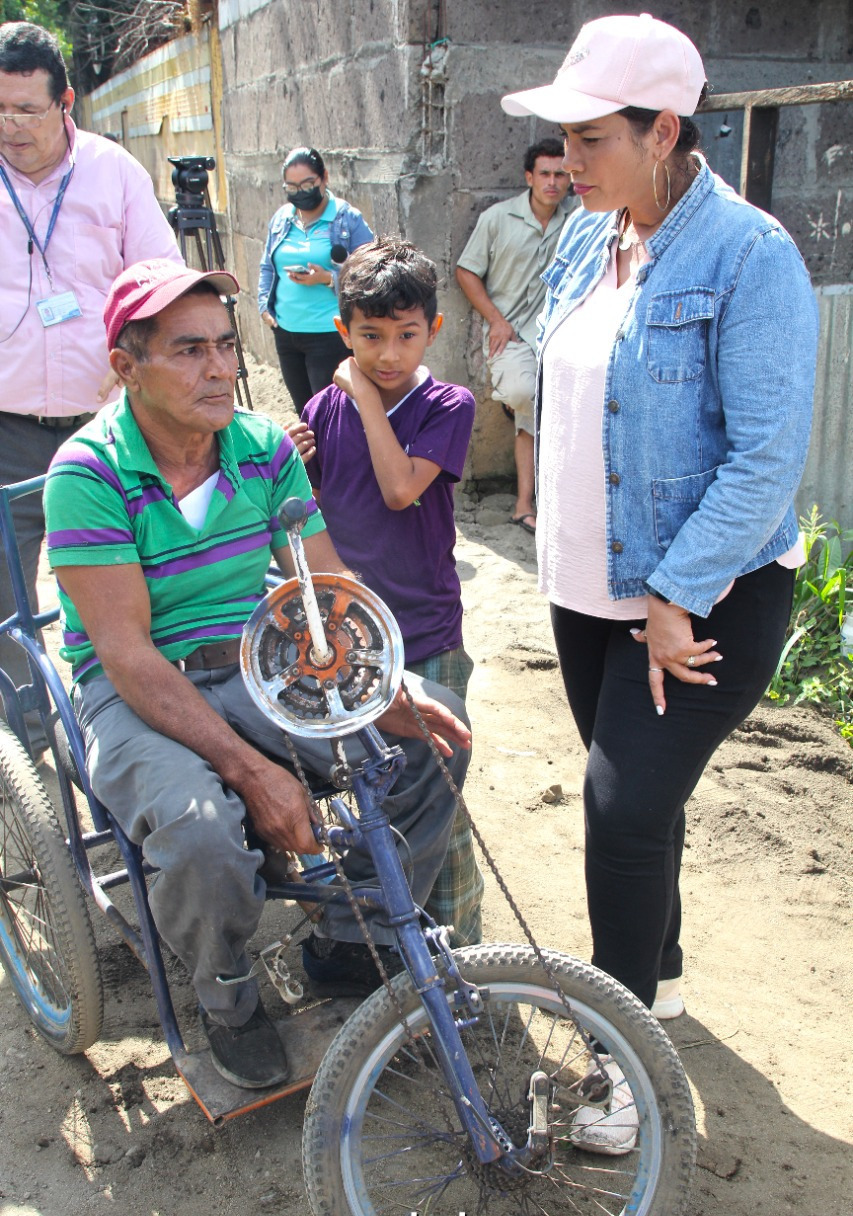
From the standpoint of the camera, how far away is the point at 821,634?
4.33 metres

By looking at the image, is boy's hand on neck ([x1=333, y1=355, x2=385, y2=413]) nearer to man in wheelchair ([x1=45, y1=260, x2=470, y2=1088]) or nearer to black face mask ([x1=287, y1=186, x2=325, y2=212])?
man in wheelchair ([x1=45, y1=260, x2=470, y2=1088])

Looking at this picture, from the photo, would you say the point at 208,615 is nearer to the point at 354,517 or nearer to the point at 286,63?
the point at 354,517

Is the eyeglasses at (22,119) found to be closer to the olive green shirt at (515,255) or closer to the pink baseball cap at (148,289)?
the pink baseball cap at (148,289)

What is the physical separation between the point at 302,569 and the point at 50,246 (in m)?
2.01

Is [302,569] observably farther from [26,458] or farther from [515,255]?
[515,255]

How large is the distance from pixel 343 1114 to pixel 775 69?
5535mm

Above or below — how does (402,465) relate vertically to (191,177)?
below

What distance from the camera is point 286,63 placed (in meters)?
7.15

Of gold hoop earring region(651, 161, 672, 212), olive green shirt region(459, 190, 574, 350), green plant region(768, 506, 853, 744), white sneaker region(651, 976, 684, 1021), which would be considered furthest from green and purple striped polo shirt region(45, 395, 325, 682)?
olive green shirt region(459, 190, 574, 350)

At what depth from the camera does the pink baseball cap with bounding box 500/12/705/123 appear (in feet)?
6.22

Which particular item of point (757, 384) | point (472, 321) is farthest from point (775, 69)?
point (757, 384)

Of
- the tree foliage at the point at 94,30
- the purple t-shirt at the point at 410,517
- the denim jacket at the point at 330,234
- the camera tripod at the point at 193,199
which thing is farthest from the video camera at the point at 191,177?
the tree foliage at the point at 94,30

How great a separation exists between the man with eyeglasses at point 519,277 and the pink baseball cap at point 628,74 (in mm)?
3507

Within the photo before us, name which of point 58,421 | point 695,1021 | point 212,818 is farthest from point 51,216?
point 695,1021
